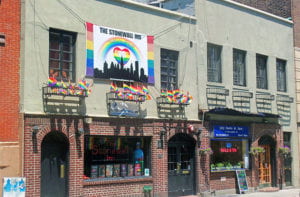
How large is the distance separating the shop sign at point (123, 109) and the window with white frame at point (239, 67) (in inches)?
245

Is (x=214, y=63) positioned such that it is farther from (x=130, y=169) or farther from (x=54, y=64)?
(x=54, y=64)

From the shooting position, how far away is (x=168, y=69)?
1959 cm

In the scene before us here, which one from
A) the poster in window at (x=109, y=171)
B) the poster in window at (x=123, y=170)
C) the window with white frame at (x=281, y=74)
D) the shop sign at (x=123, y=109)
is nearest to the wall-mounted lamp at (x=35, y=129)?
the shop sign at (x=123, y=109)

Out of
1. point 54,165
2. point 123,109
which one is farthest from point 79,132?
point 123,109

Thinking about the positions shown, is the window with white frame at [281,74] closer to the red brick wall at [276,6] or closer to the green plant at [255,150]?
the red brick wall at [276,6]

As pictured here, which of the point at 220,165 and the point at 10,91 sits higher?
the point at 10,91

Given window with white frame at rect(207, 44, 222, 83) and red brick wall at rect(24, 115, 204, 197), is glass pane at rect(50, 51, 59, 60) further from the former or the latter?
window with white frame at rect(207, 44, 222, 83)

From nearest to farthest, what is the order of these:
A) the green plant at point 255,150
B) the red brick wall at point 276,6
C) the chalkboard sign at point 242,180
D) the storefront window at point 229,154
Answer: the storefront window at point 229,154 → the chalkboard sign at point 242,180 → the green plant at point 255,150 → the red brick wall at point 276,6

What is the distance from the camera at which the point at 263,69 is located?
2398 cm

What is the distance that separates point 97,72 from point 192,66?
189 inches

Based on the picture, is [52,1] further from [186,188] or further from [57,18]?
[186,188]

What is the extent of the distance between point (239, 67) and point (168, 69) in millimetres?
4571

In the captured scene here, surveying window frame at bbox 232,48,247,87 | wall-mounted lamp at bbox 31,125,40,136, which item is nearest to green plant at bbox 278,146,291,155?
window frame at bbox 232,48,247,87

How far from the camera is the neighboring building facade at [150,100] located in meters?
15.8
